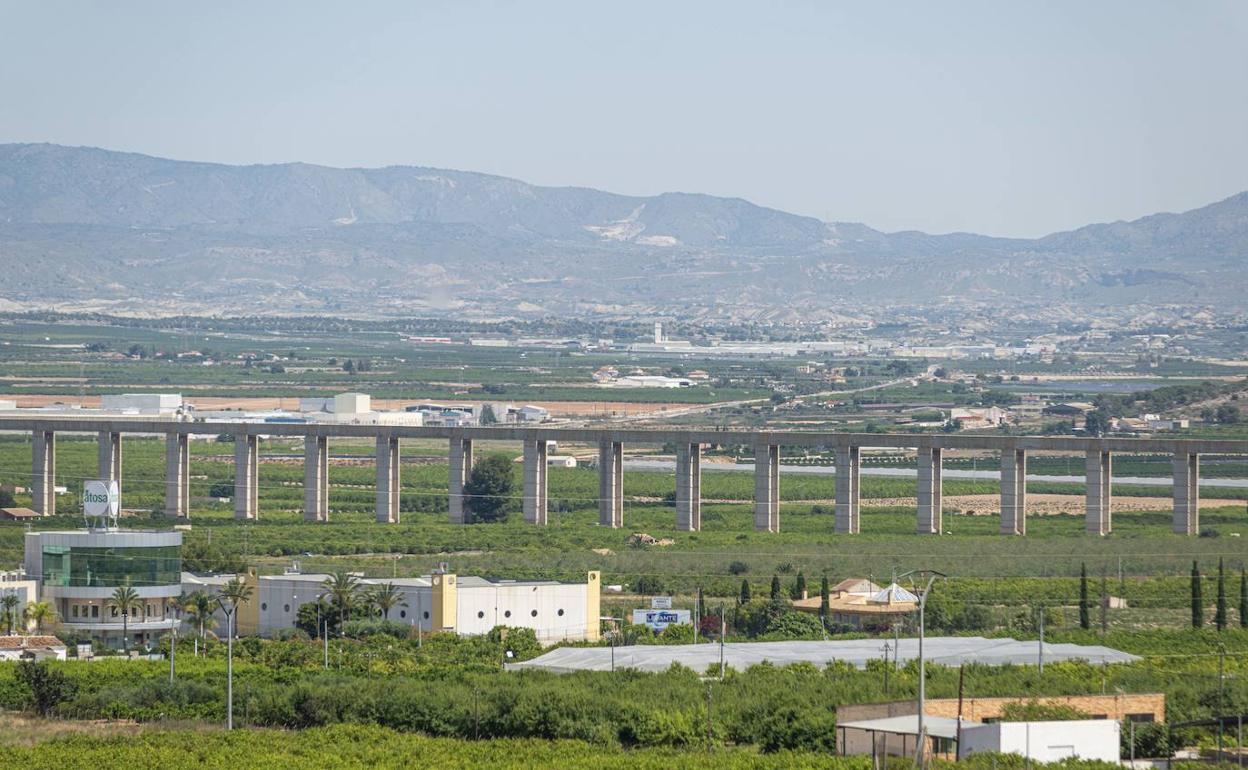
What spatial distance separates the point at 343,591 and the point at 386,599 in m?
1.26

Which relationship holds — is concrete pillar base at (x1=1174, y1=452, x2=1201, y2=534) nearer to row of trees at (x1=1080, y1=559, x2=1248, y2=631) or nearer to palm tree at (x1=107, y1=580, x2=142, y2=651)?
row of trees at (x1=1080, y1=559, x2=1248, y2=631)

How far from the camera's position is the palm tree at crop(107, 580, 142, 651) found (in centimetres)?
6719

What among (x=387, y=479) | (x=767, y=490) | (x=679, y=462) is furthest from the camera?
(x=387, y=479)

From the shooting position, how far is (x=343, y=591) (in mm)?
65250

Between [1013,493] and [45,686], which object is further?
[1013,493]

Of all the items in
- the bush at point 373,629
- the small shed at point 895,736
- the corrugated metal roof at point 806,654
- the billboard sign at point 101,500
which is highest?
the billboard sign at point 101,500

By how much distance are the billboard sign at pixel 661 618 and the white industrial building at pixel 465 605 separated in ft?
4.45

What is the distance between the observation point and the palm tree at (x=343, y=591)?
65.2m

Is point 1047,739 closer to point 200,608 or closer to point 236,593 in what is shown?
point 200,608

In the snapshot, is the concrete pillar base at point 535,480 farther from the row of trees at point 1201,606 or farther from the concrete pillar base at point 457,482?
the row of trees at point 1201,606

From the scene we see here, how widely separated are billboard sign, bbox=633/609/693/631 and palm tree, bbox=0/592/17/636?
17.5m

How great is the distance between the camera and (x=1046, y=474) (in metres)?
129

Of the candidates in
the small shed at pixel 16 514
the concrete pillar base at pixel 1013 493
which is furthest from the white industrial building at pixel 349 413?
the concrete pillar base at pixel 1013 493

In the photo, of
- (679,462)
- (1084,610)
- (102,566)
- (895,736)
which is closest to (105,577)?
(102,566)
